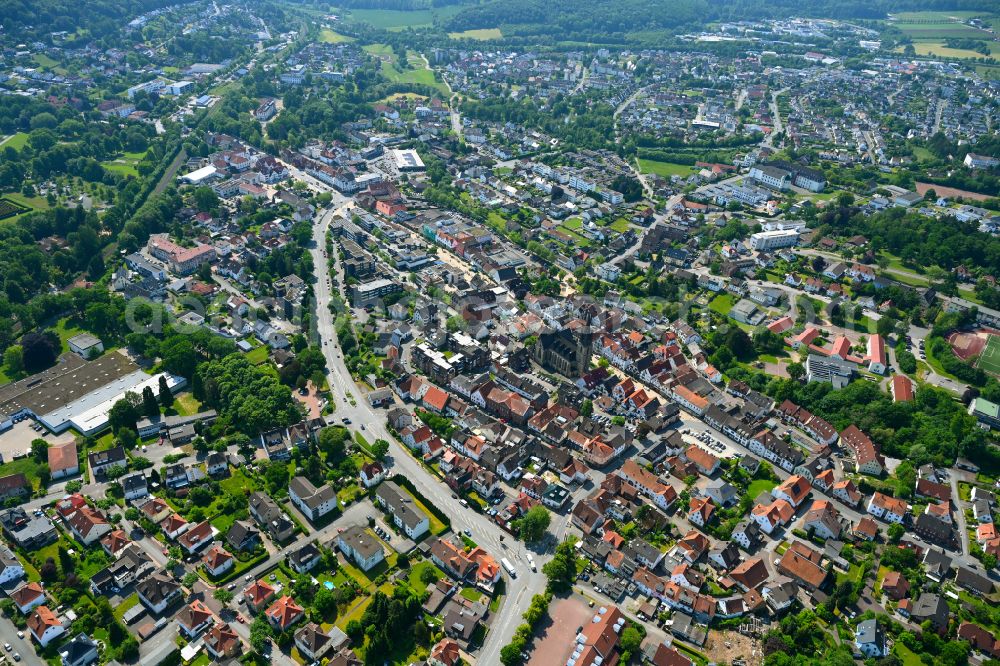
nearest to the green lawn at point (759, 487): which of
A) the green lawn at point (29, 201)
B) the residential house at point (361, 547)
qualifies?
the residential house at point (361, 547)

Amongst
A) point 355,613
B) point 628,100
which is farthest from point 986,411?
point 628,100

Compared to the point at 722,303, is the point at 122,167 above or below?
above

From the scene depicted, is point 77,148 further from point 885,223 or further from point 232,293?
point 885,223

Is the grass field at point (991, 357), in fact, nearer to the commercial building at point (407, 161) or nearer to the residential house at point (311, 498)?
the residential house at point (311, 498)

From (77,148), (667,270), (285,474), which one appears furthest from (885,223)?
(77,148)

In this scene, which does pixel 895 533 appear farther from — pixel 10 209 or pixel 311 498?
pixel 10 209

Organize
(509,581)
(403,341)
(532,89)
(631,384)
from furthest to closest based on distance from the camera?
(532,89) < (403,341) < (631,384) < (509,581)

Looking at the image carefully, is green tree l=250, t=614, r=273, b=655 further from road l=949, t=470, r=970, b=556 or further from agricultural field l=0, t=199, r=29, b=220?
agricultural field l=0, t=199, r=29, b=220
